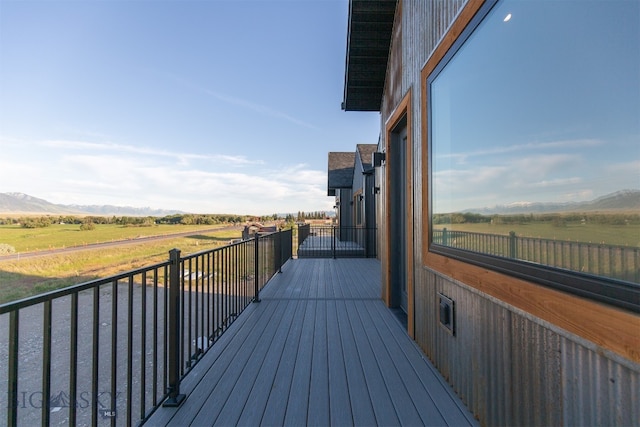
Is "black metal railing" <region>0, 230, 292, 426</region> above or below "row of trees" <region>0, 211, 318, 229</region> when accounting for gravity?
below

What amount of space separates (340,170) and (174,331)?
12.9m

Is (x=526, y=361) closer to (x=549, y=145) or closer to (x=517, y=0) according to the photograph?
(x=549, y=145)

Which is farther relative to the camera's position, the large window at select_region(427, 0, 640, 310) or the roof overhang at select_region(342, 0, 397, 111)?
the roof overhang at select_region(342, 0, 397, 111)

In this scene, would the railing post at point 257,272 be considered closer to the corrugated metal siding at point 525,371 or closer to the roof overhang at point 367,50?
the corrugated metal siding at point 525,371

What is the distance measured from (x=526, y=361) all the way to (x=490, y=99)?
136cm

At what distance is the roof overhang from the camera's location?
383cm

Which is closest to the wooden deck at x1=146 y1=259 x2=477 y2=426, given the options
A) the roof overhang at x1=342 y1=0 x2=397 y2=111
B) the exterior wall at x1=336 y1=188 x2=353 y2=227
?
the roof overhang at x1=342 y1=0 x2=397 y2=111

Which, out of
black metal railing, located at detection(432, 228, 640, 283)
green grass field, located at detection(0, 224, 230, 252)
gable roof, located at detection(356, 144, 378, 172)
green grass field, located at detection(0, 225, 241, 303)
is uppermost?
gable roof, located at detection(356, 144, 378, 172)

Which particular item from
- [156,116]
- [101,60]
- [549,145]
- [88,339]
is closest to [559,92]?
[549,145]

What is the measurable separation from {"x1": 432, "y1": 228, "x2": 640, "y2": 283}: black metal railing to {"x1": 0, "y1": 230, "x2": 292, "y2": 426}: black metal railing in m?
1.81

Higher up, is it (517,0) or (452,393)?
(517,0)

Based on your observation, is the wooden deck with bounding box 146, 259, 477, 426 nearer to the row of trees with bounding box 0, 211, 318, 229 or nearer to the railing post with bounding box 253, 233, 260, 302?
the railing post with bounding box 253, 233, 260, 302

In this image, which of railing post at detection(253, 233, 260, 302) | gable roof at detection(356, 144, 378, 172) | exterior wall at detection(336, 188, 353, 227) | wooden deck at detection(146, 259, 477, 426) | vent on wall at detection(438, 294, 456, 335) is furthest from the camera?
exterior wall at detection(336, 188, 353, 227)

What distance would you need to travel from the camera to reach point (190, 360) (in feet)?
6.83
